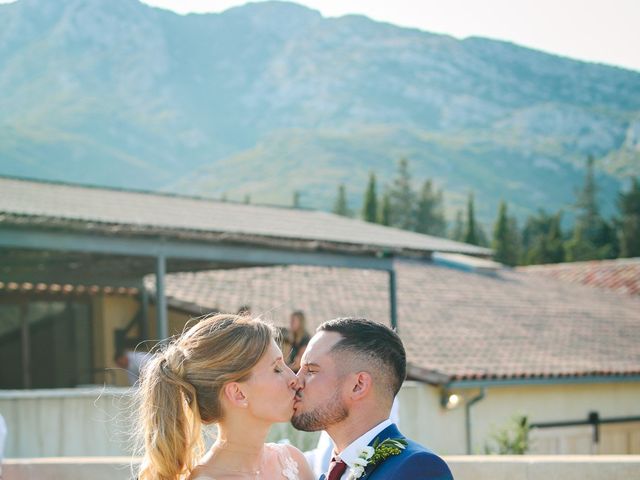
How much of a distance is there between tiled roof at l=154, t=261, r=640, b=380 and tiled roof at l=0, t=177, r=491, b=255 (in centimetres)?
192

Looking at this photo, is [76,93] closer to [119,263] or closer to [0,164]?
[0,164]

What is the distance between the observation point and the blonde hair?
3.51 meters

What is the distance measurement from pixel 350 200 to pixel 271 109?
62.9 metres

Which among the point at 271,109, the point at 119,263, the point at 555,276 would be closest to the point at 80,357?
the point at 119,263

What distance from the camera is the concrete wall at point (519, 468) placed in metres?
5.20

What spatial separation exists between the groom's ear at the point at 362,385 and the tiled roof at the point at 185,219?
831 cm

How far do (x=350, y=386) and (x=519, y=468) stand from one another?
7.48 feet

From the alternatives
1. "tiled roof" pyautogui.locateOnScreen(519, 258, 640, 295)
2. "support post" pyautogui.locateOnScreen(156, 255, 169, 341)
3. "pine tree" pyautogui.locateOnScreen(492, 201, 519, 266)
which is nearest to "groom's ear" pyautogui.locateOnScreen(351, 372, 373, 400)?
"support post" pyautogui.locateOnScreen(156, 255, 169, 341)

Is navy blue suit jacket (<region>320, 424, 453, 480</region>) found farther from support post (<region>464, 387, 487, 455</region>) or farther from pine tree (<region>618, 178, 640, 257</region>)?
pine tree (<region>618, 178, 640, 257</region>)

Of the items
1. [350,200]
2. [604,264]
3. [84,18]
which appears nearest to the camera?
[604,264]

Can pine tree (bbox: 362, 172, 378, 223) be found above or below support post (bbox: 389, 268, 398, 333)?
above

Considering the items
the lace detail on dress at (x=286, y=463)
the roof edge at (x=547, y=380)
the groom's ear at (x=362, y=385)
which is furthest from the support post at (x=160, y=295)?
the groom's ear at (x=362, y=385)

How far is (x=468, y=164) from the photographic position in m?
162

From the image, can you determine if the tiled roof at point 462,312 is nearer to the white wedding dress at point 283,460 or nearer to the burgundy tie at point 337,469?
the white wedding dress at point 283,460
